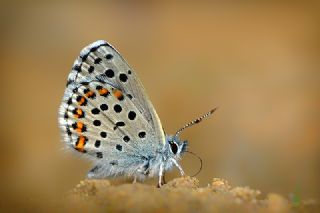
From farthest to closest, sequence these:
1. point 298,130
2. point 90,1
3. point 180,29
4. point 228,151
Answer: point 90,1 < point 180,29 < point 298,130 < point 228,151

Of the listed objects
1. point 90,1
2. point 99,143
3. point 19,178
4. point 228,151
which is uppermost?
point 90,1

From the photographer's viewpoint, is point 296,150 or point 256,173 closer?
point 256,173

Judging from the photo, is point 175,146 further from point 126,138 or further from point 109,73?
point 109,73

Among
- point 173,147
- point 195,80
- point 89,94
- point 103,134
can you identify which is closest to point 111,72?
point 89,94

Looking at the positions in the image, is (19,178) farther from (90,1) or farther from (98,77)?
(90,1)

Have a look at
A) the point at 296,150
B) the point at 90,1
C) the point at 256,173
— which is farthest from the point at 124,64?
the point at 90,1

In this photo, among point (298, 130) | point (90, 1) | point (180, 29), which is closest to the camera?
point (298, 130)
